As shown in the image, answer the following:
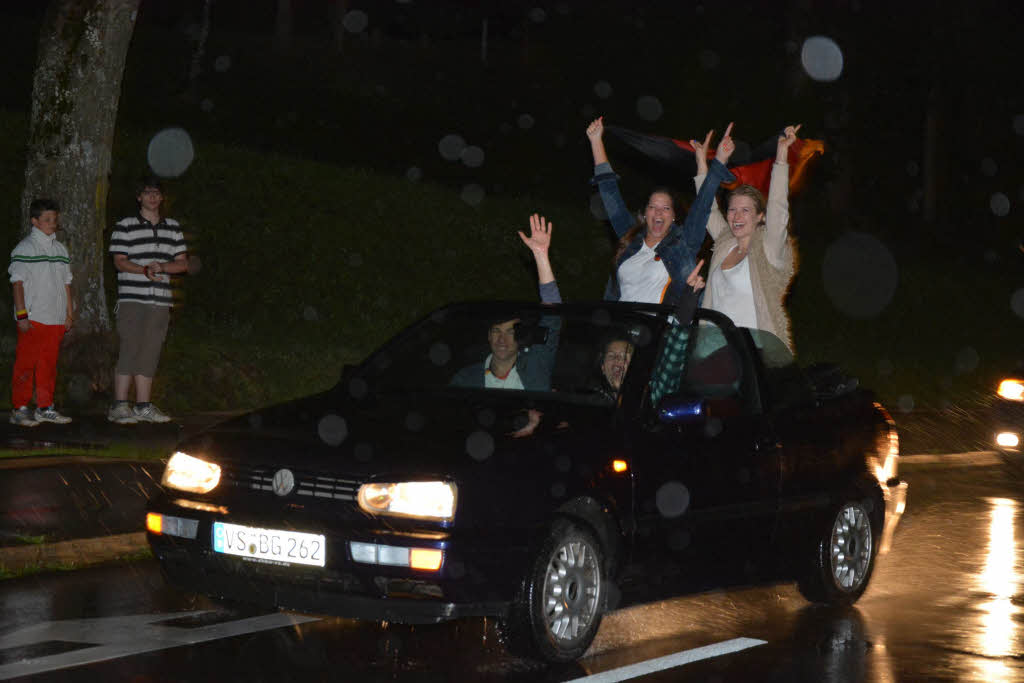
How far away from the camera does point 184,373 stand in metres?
15.2

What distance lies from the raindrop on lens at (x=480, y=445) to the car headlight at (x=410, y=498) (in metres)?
0.22

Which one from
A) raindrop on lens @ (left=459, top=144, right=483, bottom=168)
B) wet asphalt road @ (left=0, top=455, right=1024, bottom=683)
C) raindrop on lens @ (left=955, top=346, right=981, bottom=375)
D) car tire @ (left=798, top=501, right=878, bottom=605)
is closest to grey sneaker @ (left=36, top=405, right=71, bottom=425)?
wet asphalt road @ (left=0, top=455, right=1024, bottom=683)

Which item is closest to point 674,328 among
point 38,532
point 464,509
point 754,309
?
point 754,309

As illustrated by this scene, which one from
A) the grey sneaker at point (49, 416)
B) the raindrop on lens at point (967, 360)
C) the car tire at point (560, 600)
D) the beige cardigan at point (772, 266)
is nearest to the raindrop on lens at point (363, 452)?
the car tire at point (560, 600)

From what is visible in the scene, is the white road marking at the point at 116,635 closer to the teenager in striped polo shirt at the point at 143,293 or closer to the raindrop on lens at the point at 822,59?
the teenager in striped polo shirt at the point at 143,293

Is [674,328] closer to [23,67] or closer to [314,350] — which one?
[314,350]

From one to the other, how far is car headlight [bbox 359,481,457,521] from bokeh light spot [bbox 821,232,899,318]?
71.5ft

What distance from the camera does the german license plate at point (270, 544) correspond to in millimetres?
5895

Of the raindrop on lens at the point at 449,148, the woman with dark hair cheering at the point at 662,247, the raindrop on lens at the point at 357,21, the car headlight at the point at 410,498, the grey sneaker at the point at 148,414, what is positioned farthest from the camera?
the raindrop on lens at the point at 357,21

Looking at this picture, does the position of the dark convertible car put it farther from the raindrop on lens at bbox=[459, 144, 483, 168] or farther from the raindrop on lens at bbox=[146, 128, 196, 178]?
the raindrop on lens at bbox=[459, 144, 483, 168]

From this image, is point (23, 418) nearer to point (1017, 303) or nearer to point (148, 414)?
point (148, 414)

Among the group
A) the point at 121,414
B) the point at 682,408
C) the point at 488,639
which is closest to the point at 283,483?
the point at 488,639

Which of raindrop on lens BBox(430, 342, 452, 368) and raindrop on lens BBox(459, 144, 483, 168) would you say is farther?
raindrop on lens BBox(459, 144, 483, 168)

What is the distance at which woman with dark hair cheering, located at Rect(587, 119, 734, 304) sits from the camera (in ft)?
28.2
